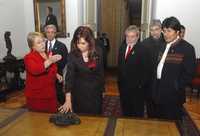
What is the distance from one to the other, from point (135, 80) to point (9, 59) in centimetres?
342

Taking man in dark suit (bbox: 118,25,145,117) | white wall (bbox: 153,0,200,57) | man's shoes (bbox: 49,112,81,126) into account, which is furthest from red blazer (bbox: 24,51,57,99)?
white wall (bbox: 153,0,200,57)

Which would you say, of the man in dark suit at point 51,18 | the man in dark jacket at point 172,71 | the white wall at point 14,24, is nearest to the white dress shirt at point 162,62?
the man in dark jacket at point 172,71

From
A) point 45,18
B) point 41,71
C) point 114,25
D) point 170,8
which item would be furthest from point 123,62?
point 114,25

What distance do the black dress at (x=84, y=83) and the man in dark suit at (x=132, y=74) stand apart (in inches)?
26.8

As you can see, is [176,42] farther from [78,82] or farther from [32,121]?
[32,121]

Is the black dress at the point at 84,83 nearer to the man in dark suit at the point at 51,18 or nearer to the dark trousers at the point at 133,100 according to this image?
the dark trousers at the point at 133,100

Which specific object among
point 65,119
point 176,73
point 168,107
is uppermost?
point 176,73

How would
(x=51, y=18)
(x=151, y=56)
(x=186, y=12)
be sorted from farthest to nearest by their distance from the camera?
(x=51, y=18) → (x=186, y=12) → (x=151, y=56)

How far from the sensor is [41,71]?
9.03 ft

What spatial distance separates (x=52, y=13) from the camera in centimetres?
623

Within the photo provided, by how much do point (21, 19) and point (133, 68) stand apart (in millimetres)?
4281

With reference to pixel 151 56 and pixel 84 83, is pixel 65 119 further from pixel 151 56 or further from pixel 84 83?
pixel 151 56

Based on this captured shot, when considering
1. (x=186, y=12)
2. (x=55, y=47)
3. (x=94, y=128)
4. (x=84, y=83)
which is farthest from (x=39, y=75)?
(x=186, y=12)

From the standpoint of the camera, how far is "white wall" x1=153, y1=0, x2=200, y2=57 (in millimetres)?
5727
